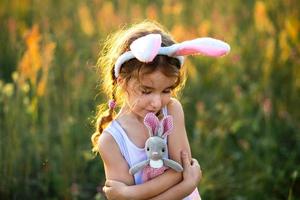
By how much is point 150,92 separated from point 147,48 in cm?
20

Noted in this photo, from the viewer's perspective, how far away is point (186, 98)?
487 centimetres

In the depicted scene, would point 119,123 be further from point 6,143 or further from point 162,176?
point 6,143

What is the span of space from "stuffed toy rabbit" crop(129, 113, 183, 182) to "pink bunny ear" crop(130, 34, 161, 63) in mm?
219

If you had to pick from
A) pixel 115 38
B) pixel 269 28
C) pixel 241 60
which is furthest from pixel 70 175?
pixel 269 28

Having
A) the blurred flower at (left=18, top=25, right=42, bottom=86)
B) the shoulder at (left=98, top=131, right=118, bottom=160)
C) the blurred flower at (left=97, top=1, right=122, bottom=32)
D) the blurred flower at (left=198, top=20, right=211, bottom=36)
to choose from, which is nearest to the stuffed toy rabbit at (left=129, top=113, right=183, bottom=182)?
the shoulder at (left=98, top=131, right=118, bottom=160)

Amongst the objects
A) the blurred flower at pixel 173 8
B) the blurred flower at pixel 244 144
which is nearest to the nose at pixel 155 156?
the blurred flower at pixel 244 144

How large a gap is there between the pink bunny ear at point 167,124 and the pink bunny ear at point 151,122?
3cm

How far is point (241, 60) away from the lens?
543 centimetres

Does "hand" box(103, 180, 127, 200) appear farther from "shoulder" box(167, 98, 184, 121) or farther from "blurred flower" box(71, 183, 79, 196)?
"blurred flower" box(71, 183, 79, 196)

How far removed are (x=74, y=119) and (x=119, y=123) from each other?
1668 mm

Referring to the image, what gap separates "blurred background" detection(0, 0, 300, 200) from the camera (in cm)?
407

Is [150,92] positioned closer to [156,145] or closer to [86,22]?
[156,145]

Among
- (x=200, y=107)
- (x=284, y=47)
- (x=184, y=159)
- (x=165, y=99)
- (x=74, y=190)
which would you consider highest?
(x=165, y=99)

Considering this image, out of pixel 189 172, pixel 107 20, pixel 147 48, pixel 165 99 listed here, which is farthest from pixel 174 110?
pixel 107 20
